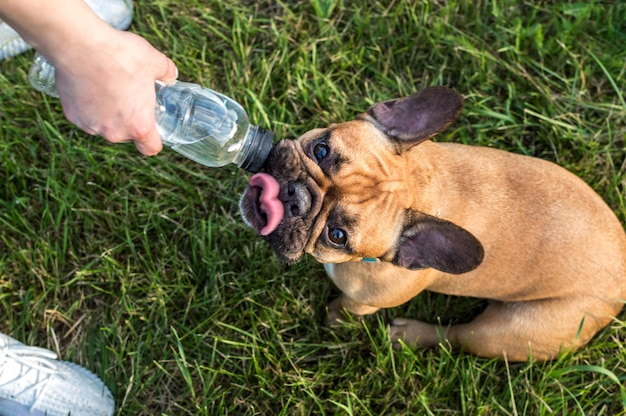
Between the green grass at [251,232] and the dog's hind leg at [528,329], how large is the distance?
135 millimetres

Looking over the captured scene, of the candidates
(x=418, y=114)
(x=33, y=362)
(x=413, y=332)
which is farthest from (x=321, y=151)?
(x=33, y=362)

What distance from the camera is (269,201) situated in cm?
322

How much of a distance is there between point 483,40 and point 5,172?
386cm

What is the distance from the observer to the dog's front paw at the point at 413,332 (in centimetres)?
439

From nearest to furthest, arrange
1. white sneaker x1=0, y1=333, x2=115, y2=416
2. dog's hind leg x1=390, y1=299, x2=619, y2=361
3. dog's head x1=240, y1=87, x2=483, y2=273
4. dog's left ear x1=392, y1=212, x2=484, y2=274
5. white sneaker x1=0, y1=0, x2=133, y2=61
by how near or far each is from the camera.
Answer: dog's left ear x1=392, y1=212, x2=484, y2=274 → dog's head x1=240, y1=87, x2=483, y2=273 → dog's hind leg x1=390, y1=299, x2=619, y2=361 → white sneaker x1=0, y1=333, x2=115, y2=416 → white sneaker x1=0, y1=0, x2=133, y2=61

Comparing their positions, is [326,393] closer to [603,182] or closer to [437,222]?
[437,222]

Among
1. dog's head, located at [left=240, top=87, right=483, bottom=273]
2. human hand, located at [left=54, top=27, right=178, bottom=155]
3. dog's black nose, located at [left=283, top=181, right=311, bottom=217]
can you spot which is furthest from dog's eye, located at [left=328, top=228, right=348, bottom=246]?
human hand, located at [left=54, top=27, right=178, bottom=155]

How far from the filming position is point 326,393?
14.1ft

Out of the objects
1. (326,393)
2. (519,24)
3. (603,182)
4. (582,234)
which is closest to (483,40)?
(519,24)

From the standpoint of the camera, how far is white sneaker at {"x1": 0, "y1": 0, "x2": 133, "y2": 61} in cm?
461

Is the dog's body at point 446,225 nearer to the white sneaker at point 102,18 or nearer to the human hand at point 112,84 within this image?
the human hand at point 112,84

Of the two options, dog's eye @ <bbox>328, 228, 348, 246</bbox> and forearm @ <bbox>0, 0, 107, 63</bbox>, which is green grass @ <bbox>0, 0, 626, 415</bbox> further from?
forearm @ <bbox>0, 0, 107, 63</bbox>

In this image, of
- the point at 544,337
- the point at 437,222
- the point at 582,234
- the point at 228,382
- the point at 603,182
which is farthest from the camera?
the point at 603,182

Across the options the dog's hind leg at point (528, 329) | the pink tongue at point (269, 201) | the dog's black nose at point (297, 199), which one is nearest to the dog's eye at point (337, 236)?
the dog's black nose at point (297, 199)
